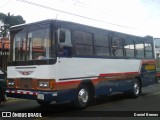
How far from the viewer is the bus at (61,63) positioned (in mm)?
10344

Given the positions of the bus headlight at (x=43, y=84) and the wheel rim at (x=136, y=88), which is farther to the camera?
the wheel rim at (x=136, y=88)

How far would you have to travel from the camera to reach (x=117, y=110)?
1140 centimetres

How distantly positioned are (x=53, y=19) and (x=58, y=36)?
1.91 feet

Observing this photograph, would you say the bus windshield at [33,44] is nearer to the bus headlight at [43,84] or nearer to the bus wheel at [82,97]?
the bus headlight at [43,84]

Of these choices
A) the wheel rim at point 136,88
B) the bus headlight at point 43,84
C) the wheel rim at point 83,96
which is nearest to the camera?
the bus headlight at point 43,84

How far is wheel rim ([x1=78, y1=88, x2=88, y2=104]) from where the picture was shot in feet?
37.7

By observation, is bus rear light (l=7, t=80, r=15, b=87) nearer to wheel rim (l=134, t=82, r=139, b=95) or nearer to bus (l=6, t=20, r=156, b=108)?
bus (l=6, t=20, r=156, b=108)

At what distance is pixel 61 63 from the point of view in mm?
10555

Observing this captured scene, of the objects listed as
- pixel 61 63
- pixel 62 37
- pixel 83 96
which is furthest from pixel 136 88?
pixel 62 37

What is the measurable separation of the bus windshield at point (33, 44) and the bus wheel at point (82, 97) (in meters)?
1.91

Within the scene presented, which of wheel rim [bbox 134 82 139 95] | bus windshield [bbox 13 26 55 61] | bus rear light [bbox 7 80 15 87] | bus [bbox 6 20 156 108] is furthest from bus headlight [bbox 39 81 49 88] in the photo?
wheel rim [bbox 134 82 139 95]

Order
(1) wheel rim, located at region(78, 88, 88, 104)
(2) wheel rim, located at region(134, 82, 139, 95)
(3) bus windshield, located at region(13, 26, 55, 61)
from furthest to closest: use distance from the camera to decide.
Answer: (2) wheel rim, located at region(134, 82, 139, 95) → (1) wheel rim, located at region(78, 88, 88, 104) → (3) bus windshield, located at region(13, 26, 55, 61)

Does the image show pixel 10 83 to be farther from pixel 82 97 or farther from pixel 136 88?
pixel 136 88

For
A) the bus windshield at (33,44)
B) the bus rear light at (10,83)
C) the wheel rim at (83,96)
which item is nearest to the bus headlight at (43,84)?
the bus windshield at (33,44)
